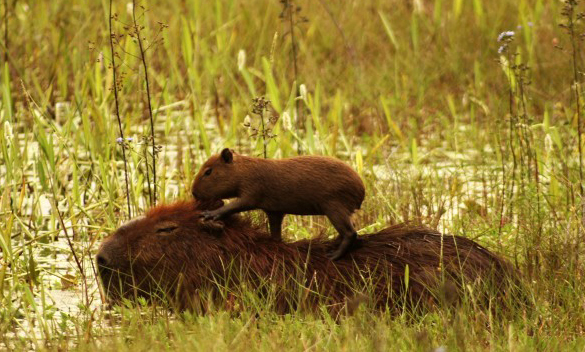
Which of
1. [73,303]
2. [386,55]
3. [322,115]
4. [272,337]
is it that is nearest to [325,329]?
[272,337]

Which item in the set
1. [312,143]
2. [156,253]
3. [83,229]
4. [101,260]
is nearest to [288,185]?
[156,253]

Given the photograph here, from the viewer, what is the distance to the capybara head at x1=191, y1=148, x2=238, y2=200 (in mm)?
3379

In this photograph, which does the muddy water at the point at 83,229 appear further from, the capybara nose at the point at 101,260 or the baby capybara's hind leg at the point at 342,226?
the baby capybara's hind leg at the point at 342,226

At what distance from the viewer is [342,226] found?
3395 millimetres

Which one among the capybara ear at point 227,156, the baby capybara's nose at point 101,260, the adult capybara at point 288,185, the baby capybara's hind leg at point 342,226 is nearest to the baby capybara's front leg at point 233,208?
the adult capybara at point 288,185

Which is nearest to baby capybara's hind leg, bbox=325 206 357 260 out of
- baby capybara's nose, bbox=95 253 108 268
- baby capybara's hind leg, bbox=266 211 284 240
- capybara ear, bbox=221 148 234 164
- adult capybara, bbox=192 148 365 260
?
adult capybara, bbox=192 148 365 260

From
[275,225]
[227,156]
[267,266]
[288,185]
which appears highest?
[227,156]

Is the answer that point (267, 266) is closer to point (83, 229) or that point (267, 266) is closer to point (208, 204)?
Answer: point (208, 204)

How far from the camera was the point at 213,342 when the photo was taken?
119 inches

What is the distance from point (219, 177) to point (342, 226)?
419mm

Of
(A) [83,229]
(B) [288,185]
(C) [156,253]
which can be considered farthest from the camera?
(A) [83,229]

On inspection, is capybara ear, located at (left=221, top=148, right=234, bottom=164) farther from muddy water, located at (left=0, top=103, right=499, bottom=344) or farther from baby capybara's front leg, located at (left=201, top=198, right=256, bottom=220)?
muddy water, located at (left=0, top=103, right=499, bottom=344)

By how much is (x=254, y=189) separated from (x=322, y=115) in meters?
3.82

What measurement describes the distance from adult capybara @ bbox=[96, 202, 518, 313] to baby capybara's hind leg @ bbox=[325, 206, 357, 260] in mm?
52
